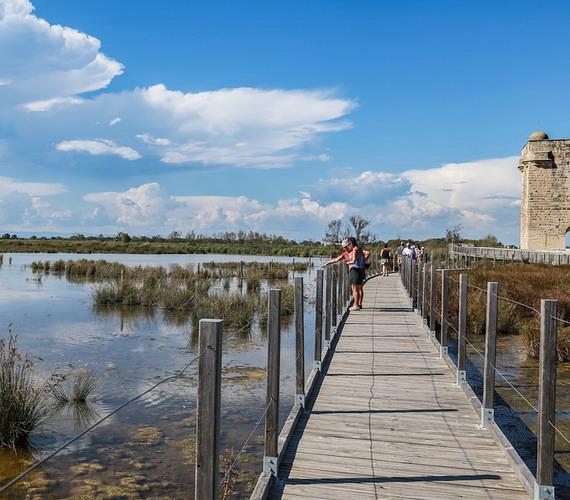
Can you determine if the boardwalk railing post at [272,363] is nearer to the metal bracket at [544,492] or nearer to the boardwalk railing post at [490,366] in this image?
the metal bracket at [544,492]

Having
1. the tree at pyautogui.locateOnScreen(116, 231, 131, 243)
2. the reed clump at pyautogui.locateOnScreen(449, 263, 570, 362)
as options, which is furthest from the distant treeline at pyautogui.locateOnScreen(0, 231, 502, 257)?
the reed clump at pyautogui.locateOnScreen(449, 263, 570, 362)

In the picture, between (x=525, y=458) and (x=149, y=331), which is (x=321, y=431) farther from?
(x=149, y=331)

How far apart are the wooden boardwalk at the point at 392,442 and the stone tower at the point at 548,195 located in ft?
107

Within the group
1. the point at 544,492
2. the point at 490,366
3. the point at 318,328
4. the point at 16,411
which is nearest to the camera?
the point at 544,492

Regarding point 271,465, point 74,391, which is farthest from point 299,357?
point 74,391

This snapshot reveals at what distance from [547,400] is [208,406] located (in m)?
2.22

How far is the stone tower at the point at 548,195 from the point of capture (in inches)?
1449

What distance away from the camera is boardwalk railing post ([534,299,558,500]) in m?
3.57

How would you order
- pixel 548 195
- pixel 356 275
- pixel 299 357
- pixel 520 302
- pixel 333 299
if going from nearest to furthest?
pixel 299 357, pixel 333 299, pixel 356 275, pixel 520 302, pixel 548 195

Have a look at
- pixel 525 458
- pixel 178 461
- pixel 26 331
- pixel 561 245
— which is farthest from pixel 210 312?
pixel 561 245

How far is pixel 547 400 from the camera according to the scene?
3.59m

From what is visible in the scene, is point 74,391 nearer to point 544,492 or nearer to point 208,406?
point 208,406

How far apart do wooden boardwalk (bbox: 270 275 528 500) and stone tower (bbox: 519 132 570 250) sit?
32689mm

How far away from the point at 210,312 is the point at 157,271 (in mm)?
11733
